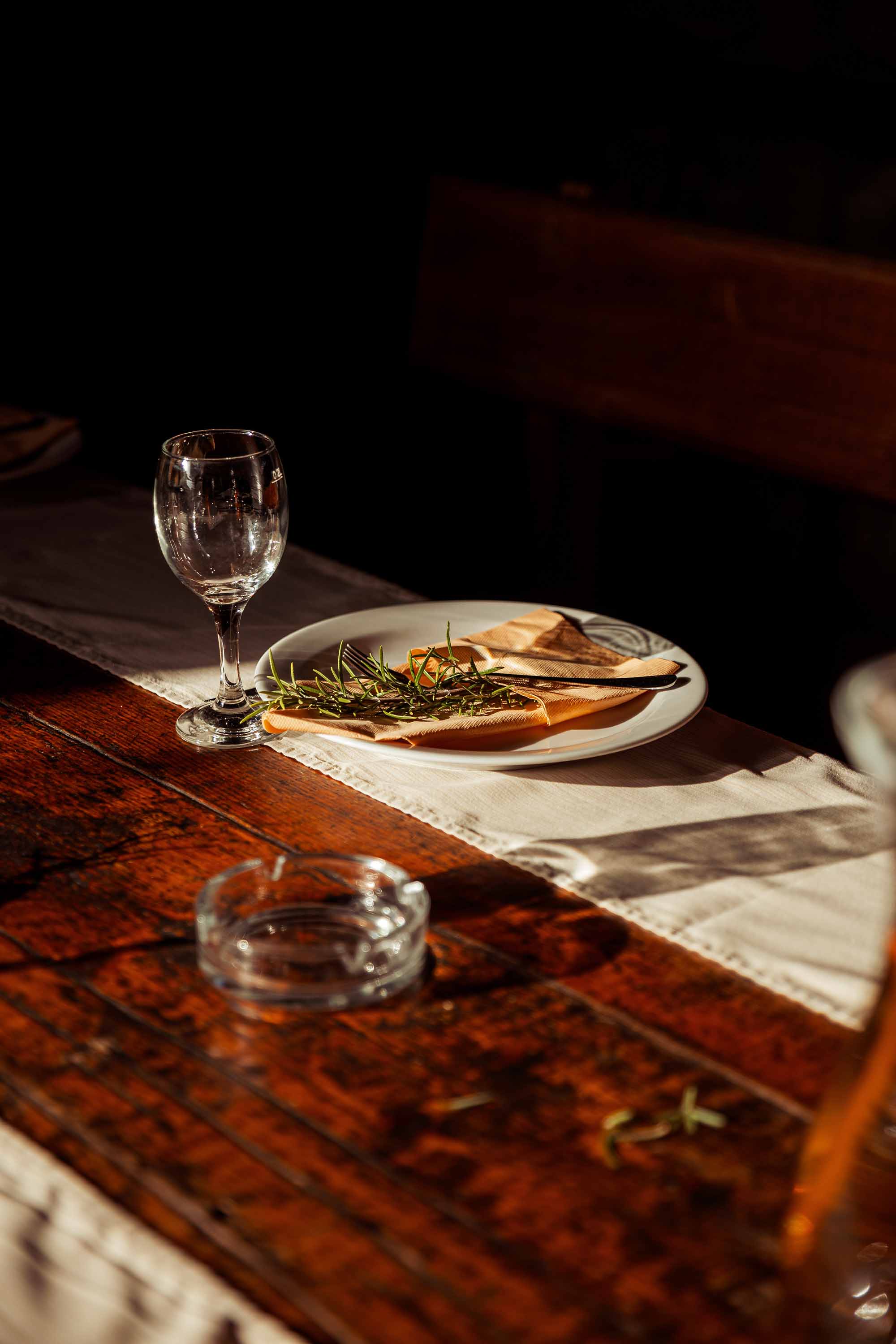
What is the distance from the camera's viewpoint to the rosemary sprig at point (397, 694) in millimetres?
943

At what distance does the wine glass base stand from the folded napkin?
0.03 m

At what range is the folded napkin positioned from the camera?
896 millimetres

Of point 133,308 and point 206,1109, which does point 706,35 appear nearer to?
point 133,308

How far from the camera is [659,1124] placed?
599 millimetres

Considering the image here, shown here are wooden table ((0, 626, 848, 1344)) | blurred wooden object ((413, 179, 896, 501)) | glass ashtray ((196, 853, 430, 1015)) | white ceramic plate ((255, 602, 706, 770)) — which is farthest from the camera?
blurred wooden object ((413, 179, 896, 501))

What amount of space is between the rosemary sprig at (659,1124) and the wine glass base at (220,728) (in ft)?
1.39

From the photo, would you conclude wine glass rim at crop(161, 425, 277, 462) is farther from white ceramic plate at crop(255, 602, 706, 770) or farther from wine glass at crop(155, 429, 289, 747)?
white ceramic plate at crop(255, 602, 706, 770)

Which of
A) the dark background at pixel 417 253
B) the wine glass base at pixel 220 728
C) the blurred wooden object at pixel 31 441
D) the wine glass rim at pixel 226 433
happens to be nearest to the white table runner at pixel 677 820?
the wine glass base at pixel 220 728

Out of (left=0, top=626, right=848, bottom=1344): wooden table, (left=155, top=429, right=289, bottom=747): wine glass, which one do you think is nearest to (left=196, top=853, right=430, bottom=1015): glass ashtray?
(left=0, top=626, right=848, bottom=1344): wooden table

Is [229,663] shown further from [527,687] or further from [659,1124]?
[659,1124]

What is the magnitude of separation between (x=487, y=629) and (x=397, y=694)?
0.16 metres

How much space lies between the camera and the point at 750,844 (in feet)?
2.75

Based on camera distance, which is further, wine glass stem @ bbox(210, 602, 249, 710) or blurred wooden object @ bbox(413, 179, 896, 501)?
blurred wooden object @ bbox(413, 179, 896, 501)

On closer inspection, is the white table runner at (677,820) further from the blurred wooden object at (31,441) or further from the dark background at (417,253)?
the dark background at (417,253)
